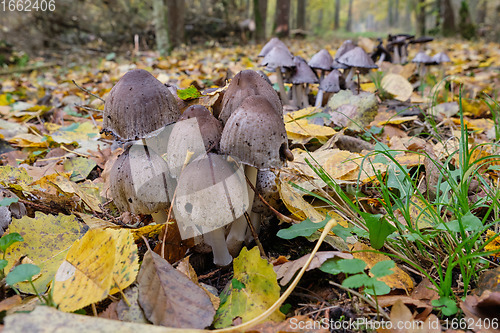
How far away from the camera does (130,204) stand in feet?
4.24

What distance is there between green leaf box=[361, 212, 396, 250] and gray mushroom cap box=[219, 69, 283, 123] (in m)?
0.53

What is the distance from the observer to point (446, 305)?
96 cm

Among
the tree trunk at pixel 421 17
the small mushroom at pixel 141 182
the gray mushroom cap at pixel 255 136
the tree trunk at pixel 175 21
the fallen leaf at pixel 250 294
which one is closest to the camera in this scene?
the fallen leaf at pixel 250 294

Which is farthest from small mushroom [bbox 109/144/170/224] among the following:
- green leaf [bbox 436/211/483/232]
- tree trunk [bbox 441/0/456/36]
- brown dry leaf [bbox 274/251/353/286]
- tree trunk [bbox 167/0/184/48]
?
tree trunk [bbox 441/0/456/36]

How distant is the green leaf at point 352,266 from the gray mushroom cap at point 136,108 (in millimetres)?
755

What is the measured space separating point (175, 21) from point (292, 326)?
958 centimetres

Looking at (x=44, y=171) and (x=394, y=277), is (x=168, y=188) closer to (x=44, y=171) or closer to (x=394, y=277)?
(x=394, y=277)

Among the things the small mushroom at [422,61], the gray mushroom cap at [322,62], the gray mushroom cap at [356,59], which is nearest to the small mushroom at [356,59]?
the gray mushroom cap at [356,59]

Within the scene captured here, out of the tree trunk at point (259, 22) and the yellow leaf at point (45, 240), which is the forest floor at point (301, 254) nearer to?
the yellow leaf at point (45, 240)

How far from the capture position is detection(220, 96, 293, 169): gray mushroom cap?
3.70 feet

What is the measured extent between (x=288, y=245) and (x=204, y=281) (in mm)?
362

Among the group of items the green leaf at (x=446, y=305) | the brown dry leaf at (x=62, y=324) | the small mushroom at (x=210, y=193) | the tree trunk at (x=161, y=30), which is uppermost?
the tree trunk at (x=161, y=30)

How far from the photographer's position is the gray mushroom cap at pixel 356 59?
3.03 metres

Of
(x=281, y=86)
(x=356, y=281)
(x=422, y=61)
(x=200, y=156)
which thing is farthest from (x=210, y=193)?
(x=422, y=61)
